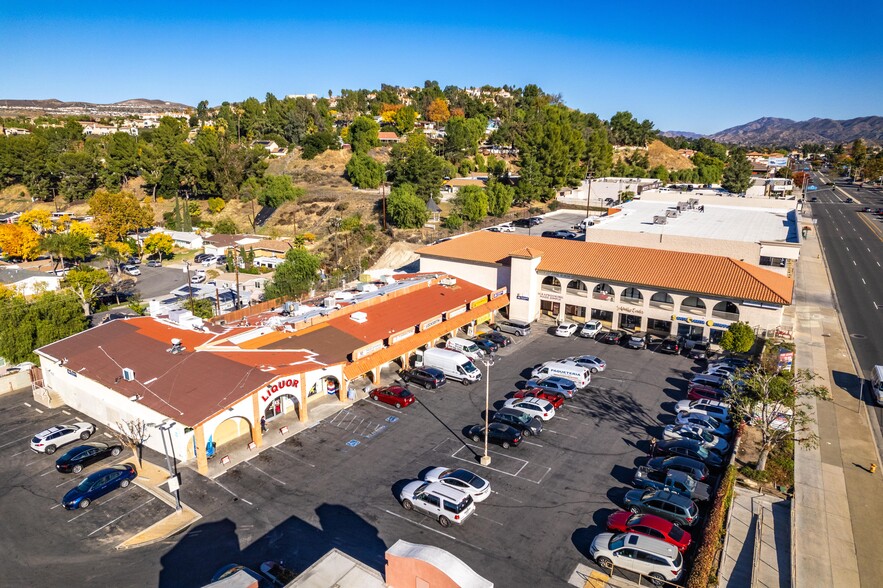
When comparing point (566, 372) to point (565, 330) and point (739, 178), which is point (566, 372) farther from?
point (739, 178)

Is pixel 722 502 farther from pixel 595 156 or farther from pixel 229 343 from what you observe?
pixel 595 156

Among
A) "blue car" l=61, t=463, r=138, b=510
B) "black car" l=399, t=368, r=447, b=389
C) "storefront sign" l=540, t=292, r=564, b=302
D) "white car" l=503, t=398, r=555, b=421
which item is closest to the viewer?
"blue car" l=61, t=463, r=138, b=510

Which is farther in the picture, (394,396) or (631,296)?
(631,296)

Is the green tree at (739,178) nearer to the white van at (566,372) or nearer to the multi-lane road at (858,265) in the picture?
the multi-lane road at (858,265)

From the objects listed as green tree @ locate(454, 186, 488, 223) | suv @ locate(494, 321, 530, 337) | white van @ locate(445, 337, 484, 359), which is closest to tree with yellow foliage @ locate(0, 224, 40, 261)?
green tree @ locate(454, 186, 488, 223)

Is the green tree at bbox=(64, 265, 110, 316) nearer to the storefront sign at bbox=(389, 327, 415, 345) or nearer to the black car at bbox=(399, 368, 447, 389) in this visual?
the storefront sign at bbox=(389, 327, 415, 345)

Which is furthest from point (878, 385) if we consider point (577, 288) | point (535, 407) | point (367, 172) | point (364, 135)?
point (364, 135)
